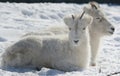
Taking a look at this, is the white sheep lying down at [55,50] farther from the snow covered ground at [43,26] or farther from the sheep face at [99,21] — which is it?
the sheep face at [99,21]

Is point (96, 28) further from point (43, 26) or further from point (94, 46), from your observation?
point (43, 26)

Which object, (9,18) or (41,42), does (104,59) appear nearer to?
(41,42)

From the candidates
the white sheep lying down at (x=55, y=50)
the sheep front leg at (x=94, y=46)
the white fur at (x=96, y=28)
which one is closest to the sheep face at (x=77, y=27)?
the white sheep lying down at (x=55, y=50)

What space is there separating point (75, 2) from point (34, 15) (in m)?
4.62

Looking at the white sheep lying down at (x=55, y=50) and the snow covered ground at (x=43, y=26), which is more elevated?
the white sheep lying down at (x=55, y=50)

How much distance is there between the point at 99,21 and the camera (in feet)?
33.9

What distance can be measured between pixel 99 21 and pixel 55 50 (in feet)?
5.47

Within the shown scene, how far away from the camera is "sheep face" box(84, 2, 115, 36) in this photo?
33.7 ft

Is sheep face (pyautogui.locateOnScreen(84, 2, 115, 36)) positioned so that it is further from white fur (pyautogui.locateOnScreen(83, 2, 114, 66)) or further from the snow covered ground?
the snow covered ground

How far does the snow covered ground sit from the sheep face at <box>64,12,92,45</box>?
2.07 feet

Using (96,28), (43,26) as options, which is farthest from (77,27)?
(43,26)

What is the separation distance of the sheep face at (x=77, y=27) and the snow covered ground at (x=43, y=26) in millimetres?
632

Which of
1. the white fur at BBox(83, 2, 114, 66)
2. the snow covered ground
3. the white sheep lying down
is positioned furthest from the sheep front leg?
the white sheep lying down

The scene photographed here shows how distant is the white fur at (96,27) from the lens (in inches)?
404
